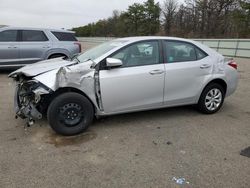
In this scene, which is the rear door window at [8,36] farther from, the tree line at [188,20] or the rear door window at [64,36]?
the tree line at [188,20]

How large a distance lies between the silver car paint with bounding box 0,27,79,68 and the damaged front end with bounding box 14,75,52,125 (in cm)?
519

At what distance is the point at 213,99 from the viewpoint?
16.0 ft

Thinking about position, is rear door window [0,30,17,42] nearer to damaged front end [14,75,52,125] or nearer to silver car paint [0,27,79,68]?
silver car paint [0,27,79,68]

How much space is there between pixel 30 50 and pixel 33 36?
0.57 m

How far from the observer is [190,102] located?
4.71m

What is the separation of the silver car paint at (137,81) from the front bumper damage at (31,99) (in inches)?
4.5

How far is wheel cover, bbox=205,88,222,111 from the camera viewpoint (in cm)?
483

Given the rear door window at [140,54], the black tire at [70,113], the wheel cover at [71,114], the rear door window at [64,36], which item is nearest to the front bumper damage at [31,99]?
the black tire at [70,113]

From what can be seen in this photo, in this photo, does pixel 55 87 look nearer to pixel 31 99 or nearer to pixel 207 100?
pixel 31 99

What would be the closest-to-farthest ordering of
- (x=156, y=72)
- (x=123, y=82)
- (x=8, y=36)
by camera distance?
(x=123, y=82), (x=156, y=72), (x=8, y=36)

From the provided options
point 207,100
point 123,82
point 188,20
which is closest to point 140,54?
point 123,82

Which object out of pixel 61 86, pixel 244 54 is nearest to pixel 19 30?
pixel 61 86

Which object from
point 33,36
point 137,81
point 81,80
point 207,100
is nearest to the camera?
point 81,80

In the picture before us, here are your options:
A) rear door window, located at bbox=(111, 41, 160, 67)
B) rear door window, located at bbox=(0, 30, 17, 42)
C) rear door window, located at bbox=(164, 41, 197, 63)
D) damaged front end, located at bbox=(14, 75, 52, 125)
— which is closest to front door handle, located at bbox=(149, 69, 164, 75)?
rear door window, located at bbox=(111, 41, 160, 67)
